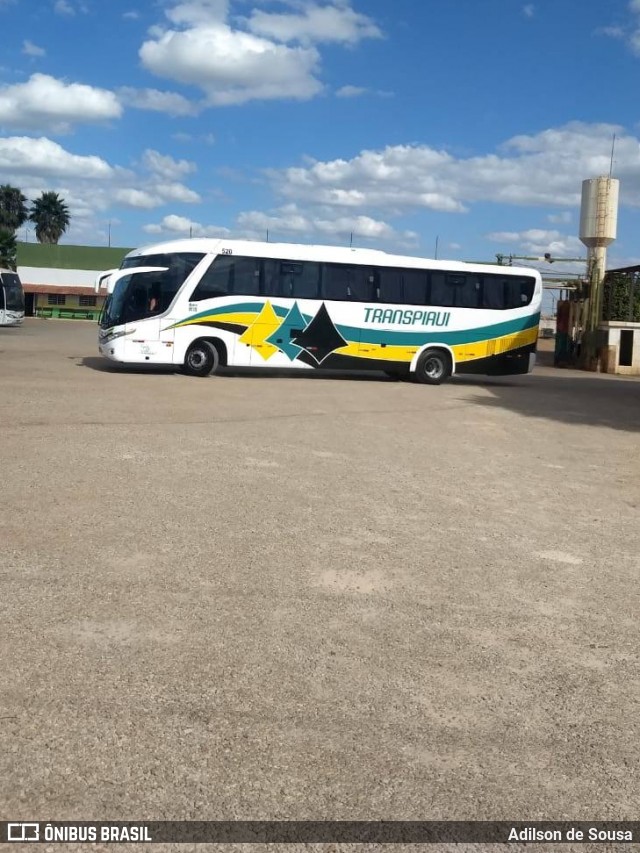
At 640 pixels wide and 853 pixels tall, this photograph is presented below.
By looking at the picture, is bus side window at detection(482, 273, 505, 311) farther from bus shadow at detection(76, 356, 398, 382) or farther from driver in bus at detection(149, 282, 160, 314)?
driver in bus at detection(149, 282, 160, 314)

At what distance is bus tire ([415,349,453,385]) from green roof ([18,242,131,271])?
57.8 m

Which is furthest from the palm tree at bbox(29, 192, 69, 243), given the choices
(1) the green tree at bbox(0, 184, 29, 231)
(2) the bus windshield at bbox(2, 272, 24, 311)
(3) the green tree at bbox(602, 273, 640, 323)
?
(3) the green tree at bbox(602, 273, 640, 323)

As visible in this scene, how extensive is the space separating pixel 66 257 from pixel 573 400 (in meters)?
66.8

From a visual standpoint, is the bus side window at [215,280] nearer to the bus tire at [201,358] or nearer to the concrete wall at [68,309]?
the bus tire at [201,358]

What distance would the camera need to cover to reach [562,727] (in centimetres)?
398

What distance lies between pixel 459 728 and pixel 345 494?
4.83m

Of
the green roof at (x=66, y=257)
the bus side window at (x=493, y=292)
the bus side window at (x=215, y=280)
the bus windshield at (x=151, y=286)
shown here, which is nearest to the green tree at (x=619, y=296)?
the bus side window at (x=493, y=292)

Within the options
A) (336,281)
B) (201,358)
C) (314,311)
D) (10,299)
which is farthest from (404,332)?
(10,299)

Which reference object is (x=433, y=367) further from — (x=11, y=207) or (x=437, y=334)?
(x=11, y=207)

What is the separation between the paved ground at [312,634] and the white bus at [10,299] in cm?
3876

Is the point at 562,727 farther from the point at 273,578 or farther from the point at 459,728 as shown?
the point at 273,578

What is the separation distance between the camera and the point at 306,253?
2284 cm

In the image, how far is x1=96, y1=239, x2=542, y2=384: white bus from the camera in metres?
21.6

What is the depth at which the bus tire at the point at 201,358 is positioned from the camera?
865 inches
